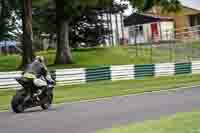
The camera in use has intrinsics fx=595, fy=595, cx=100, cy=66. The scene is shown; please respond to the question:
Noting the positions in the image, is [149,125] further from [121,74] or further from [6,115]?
[121,74]

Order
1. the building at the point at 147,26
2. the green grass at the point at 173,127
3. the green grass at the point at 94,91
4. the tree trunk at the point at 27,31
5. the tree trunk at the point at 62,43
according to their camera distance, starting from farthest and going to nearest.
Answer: the building at the point at 147,26
the tree trunk at the point at 62,43
the tree trunk at the point at 27,31
the green grass at the point at 94,91
the green grass at the point at 173,127

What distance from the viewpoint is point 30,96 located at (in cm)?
1625

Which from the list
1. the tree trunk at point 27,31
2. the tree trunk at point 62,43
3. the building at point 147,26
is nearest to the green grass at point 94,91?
the tree trunk at point 27,31

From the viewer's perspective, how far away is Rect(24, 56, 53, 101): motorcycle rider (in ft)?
54.1

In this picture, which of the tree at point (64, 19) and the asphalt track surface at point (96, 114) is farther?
the tree at point (64, 19)

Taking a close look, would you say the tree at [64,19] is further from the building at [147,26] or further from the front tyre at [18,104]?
the building at [147,26]

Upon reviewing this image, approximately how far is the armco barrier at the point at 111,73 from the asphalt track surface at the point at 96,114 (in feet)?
29.8

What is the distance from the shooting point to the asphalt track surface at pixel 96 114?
12.5m

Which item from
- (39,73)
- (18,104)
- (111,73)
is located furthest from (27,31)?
(18,104)

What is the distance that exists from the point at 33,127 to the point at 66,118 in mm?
1575

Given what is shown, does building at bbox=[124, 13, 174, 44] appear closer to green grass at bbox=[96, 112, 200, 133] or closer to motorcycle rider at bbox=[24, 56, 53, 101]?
motorcycle rider at bbox=[24, 56, 53, 101]

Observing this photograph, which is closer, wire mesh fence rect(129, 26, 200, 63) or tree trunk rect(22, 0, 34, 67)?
tree trunk rect(22, 0, 34, 67)

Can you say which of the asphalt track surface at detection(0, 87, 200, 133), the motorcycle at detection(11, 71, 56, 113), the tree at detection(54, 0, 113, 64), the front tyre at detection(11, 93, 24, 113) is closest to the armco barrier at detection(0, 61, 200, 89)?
the tree at detection(54, 0, 113, 64)

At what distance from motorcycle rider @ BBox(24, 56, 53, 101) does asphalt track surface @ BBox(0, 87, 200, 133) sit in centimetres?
76
